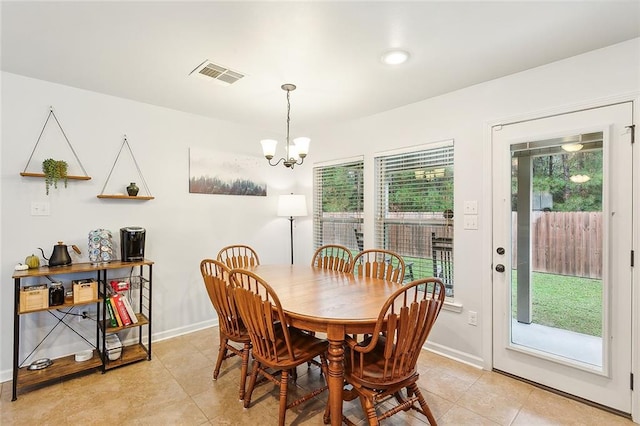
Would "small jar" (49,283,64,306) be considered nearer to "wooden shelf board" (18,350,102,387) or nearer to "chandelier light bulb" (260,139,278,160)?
"wooden shelf board" (18,350,102,387)

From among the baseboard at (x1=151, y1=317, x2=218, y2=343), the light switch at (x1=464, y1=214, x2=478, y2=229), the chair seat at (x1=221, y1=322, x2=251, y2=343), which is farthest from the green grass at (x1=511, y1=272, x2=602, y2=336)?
the baseboard at (x1=151, y1=317, x2=218, y2=343)

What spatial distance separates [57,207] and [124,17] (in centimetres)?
184

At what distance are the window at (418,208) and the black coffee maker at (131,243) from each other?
244 centimetres

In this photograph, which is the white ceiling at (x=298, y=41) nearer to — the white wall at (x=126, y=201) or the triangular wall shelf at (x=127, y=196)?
the white wall at (x=126, y=201)

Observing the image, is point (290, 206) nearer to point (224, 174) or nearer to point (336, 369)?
point (224, 174)

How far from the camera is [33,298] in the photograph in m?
2.28

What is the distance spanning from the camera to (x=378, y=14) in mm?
1723

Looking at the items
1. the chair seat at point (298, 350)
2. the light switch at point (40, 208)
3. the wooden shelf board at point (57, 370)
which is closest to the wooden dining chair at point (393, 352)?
the chair seat at point (298, 350)

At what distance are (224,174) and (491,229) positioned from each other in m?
2.95

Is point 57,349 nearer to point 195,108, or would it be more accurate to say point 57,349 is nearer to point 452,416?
point 195,108

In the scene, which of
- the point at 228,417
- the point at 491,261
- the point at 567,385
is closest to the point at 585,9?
the point at 491,261

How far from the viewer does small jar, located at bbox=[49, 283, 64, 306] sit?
7.74ft

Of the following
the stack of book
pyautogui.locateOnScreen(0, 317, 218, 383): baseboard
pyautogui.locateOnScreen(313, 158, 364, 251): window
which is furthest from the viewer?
pyautogui.locateOnScreen(313, 158, 364, 251): window

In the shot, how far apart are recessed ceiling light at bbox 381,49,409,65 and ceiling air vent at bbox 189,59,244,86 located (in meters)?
1.15
